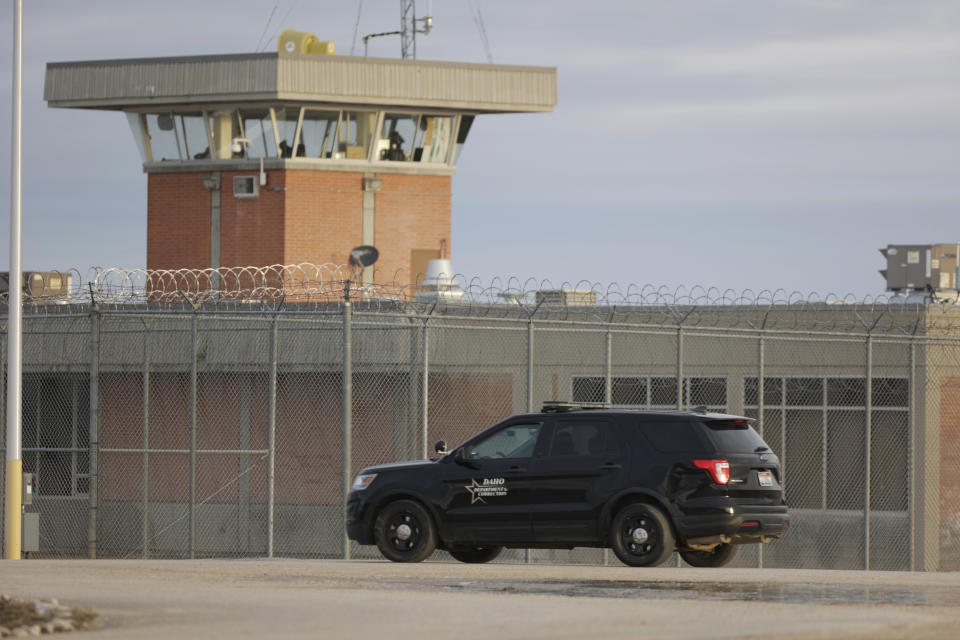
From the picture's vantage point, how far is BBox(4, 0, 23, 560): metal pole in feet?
52.6

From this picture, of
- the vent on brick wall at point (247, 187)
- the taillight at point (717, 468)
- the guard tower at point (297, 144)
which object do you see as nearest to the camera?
the taillight at point (717, 468)

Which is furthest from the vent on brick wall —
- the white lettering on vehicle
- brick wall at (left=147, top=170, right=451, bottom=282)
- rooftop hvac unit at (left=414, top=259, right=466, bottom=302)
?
the white lettering on vehicle

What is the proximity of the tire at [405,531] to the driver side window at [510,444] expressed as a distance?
75 cm

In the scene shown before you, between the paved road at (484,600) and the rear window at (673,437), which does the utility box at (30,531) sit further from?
the rear window at (673,437)

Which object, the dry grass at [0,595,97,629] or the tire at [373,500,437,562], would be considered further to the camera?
the tire at [373,500,437,562]

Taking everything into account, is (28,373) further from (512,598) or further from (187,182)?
(512,598)

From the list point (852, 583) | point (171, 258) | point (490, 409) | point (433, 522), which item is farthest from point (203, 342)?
point (852, 583)

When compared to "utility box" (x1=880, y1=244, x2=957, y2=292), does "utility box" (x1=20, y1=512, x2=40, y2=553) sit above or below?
below

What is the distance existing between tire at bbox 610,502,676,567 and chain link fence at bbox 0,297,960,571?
658 cm

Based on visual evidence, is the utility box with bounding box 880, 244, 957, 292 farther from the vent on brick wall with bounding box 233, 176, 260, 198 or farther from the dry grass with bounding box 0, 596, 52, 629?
the dry grass with bounding box 0, 596, 52, 629

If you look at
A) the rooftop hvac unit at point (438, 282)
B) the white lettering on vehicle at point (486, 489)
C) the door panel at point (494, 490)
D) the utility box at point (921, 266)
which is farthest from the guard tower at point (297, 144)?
the white lettering on vehicle at point (486, 489)

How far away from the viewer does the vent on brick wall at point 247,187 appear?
3241 centimetres

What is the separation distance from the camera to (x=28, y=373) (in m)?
27.9

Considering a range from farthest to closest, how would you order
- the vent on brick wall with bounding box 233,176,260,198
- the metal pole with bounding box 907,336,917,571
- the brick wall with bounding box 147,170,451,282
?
the vent on brick wall with bounding box 233,176,260,198 → the brick wall with bounding box 147,170,451,282 → the metal pole with bounding box 907,336,917,571
